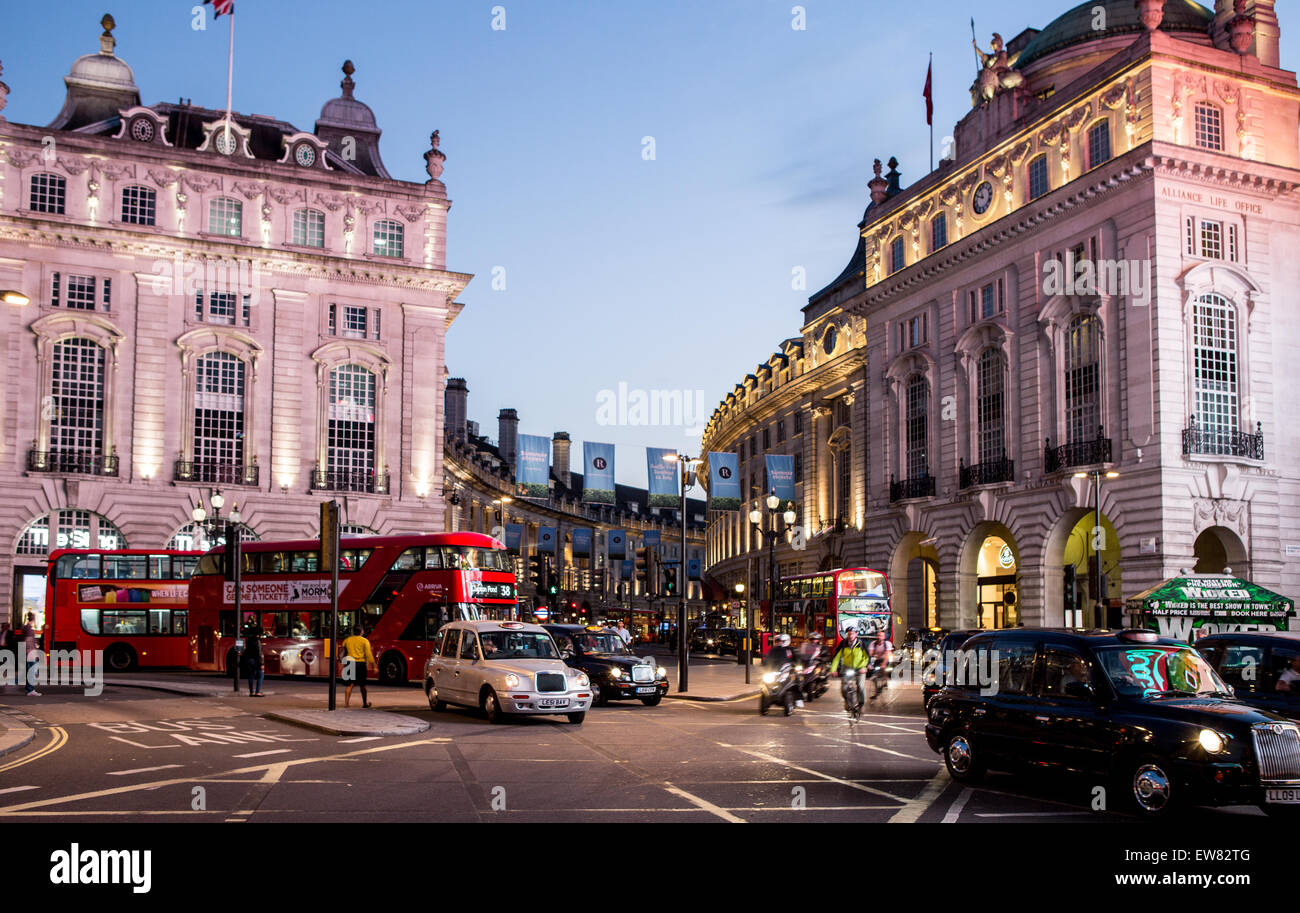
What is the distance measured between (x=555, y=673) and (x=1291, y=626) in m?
29.0

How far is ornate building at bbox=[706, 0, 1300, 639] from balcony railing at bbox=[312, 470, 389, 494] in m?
23.5

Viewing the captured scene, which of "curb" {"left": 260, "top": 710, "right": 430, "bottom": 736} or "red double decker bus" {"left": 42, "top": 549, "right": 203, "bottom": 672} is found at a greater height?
"red double decker bus" {"left": 42, "top": 549, "right": 203, "bottom": 672}

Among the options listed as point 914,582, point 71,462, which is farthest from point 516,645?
point 914,582

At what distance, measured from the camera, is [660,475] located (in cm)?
4244

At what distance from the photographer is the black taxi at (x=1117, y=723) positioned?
34.0 feet

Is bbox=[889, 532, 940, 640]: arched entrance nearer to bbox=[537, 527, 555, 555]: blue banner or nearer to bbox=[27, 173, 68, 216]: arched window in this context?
bbox=[537, 527, 555, 555]: blue banner

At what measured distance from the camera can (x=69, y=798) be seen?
1184cm

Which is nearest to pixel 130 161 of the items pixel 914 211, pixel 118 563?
pixel 118 563

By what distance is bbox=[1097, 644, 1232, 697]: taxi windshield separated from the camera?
1170 cm

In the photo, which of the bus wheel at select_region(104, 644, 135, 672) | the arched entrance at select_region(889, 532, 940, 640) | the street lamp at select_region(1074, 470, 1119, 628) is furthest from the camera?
the arched entrance at select_region(889, 532, 940, 640)

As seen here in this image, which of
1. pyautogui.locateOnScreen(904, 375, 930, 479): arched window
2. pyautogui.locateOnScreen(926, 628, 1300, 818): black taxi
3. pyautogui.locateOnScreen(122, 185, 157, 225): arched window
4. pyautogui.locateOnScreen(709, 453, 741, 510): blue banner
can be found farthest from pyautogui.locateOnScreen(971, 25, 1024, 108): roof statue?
pyautogui.locateOnScreen(926, 628, 1300, 818): black taxi

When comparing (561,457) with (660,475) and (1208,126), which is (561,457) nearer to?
(660,475)

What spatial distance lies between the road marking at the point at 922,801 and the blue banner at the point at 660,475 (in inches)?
1087
